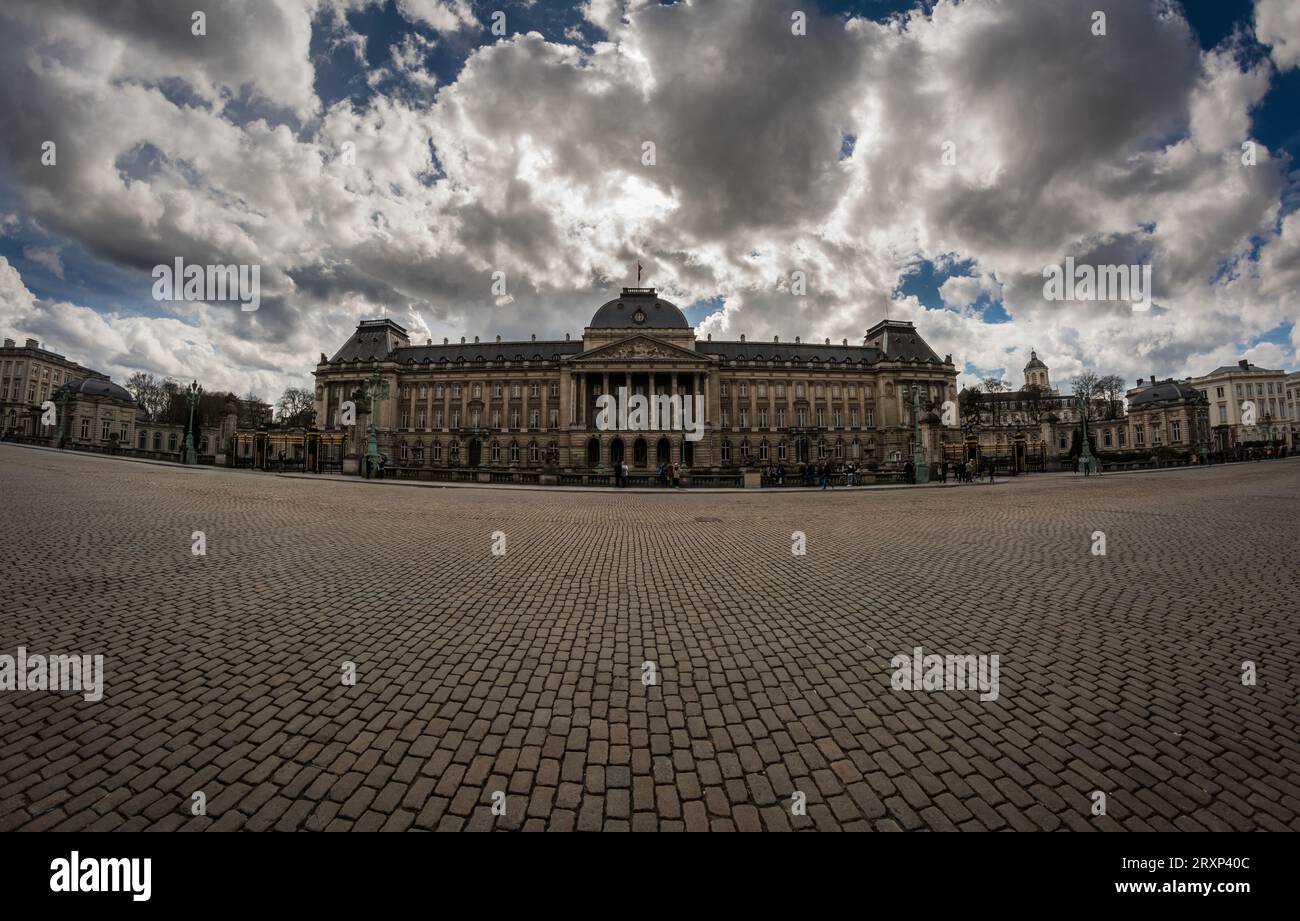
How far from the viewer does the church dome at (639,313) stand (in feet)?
184

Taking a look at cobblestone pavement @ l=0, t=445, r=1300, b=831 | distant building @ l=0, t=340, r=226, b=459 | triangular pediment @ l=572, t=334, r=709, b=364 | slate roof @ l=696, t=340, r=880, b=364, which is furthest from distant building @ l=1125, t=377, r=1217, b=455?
distant building @ l=0, t=340, r=226, b=459

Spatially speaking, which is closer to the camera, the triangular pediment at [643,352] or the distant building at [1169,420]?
the distant building at [1169,420]

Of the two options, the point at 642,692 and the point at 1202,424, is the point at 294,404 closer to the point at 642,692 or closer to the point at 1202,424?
the point at 642,692

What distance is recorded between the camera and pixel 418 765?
246 centimetres

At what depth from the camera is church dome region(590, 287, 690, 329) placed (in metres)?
55.9

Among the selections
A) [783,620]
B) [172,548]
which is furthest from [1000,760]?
[172,548]

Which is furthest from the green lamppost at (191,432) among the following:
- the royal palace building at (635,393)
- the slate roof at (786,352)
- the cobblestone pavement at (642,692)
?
the slate roof at (786,352)

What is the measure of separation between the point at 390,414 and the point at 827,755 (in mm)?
65641

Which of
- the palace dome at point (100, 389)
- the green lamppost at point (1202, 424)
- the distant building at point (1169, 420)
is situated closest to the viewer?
the green lamppost at point (1202, 424)

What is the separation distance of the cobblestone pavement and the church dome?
5140 centimetres

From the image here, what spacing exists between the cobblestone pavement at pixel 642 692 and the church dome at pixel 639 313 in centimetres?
5140

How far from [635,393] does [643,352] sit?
15.8 feet

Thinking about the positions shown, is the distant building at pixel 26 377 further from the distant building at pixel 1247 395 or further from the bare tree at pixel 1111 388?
the distant building at pixel 1247 395
